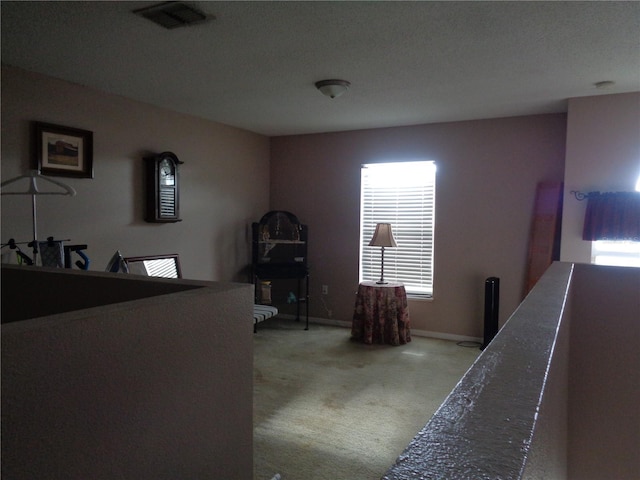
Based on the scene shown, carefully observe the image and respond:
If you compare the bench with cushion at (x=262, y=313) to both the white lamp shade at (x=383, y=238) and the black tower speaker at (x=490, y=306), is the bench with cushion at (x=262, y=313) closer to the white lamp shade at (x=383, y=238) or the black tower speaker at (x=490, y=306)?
the white lamp shade at (x=383, y=238)

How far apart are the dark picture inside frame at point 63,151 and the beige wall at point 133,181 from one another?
0.21ft

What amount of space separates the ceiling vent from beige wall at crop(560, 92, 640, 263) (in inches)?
122

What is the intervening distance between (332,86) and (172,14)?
1.35 metres

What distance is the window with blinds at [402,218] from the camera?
16.1 ft

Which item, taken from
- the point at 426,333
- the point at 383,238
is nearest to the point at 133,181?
the point at 383,238

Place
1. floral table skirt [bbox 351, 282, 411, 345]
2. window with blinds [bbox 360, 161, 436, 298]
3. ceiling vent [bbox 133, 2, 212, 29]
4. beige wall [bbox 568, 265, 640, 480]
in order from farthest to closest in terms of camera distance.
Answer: window with blinds [bbox 360, 161, 436, 298], floral table skirt [bbox 351, 282, 411, 345], beige wall [bbox 568, 265, 640, 480], ceiling vent [bbox 133, 2, 212, 29]

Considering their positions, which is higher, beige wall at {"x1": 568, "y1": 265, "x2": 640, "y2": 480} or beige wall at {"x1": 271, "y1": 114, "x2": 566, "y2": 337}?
beige wall at {"x1": 271, "y1": 114, "x2": 566, "y2": 337}

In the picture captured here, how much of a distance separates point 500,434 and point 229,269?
15.5 feet

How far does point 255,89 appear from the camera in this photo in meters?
3.48

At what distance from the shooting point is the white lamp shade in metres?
4.54

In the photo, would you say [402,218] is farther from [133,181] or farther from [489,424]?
[489,424]

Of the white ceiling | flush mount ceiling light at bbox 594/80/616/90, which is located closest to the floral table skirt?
the white ceiling

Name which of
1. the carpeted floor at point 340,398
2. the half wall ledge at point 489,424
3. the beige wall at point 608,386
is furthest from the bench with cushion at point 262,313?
the half wall ledge at point 489,424

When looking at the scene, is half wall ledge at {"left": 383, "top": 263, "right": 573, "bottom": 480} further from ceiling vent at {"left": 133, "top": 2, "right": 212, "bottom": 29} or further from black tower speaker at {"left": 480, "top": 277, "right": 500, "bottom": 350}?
black tower speaker at {"left": 480, "top": 277, "right": 500, "bottom": 350}
